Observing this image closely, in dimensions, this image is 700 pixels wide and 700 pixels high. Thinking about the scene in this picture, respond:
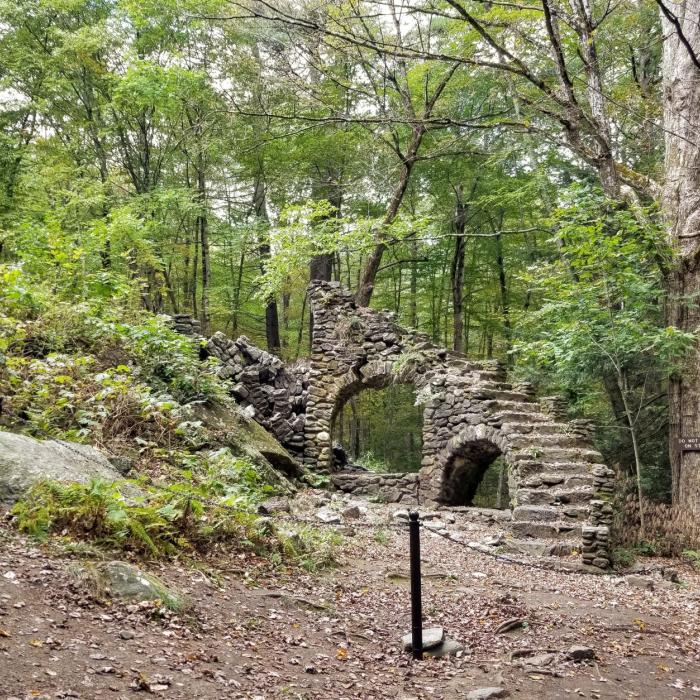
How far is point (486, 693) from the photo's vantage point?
10.2ft

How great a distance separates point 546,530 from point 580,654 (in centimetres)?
421

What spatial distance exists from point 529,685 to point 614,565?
443cm

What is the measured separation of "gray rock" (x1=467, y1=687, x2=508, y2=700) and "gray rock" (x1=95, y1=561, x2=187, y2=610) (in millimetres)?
1629

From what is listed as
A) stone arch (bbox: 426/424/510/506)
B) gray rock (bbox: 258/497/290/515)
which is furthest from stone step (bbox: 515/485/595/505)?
gray rock (bbox: 258/497/290/515)

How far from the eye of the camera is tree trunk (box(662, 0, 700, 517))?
8.42 meters

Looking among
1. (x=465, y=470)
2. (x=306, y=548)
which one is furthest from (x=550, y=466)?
(x=306, y=548)

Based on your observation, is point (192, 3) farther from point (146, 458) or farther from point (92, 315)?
point (146, 458)

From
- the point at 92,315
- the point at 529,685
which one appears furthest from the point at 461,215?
the point at 529,685

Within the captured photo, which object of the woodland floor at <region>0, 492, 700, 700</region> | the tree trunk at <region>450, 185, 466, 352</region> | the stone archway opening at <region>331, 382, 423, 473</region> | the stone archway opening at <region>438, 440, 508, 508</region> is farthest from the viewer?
the stone archway opening at <region>331, 382, 423, 473</region>

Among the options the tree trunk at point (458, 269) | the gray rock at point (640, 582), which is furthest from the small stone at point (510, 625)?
the tree trunk at point (458, 269)

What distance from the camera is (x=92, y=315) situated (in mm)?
7492

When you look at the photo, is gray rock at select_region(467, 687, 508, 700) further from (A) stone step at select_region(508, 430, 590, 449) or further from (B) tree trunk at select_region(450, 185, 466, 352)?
(B) tree trunk at select_region(450, 185, 466, 352)

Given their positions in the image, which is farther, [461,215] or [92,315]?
[461,215]

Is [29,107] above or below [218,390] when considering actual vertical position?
above
